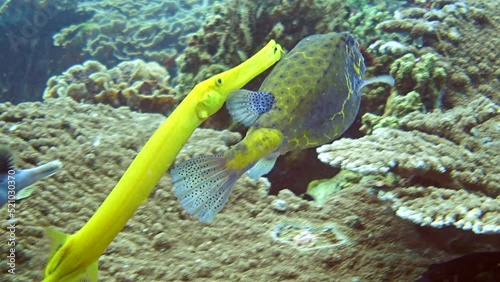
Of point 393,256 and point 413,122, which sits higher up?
point 413,122

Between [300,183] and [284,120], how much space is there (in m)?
2.27

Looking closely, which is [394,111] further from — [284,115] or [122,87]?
[122,87]

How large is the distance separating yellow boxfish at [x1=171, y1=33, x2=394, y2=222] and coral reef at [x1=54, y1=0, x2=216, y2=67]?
310 inches

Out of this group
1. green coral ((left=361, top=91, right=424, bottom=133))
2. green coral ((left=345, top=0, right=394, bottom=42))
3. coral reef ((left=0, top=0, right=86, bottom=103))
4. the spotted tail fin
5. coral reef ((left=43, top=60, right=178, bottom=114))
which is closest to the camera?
→ the spotted tail fin

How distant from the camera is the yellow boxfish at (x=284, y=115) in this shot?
187cm

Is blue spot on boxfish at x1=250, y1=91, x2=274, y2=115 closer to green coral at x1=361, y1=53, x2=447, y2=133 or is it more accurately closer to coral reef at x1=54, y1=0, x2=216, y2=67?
green coral at x1=361, y1=53, x2=447, y2=133

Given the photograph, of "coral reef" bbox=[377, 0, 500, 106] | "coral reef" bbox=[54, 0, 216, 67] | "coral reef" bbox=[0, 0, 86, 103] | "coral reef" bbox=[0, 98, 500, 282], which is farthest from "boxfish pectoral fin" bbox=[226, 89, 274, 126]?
"coral reef" bbox=[0, 0, 86, 103]

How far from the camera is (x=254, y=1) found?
5129mm

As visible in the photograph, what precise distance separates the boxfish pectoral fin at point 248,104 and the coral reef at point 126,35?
8132 mm

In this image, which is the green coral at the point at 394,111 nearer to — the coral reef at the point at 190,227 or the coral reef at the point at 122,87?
the coral reef at the point at 190,227

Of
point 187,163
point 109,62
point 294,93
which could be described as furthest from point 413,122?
point 109,62

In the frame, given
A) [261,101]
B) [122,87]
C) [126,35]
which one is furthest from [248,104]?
[126,35]

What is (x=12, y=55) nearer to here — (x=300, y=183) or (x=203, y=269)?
(x=300, y=183)

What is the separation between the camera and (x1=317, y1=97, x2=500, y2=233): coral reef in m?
2.73
